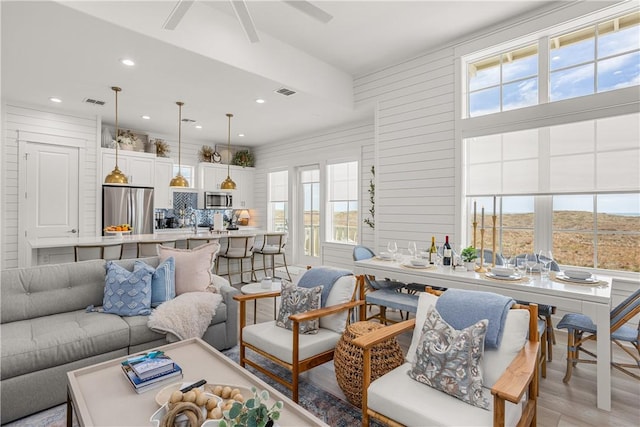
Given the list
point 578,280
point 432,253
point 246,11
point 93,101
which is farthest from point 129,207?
point 578,280

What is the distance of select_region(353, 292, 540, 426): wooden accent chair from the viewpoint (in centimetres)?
146

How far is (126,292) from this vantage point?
2.81 m

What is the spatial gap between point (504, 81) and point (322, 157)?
358 cm

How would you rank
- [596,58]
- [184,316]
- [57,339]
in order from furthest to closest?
1. [596,58]
2. [184,316]
3. [57,339]

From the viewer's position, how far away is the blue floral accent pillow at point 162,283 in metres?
2.97

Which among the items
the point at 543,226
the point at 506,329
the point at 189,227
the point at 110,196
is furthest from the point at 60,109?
the point at 543,226

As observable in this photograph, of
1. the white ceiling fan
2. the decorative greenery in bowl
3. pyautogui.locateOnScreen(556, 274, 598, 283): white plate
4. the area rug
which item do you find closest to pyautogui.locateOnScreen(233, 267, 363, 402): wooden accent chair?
the area rug

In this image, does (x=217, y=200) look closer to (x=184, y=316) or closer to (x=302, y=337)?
(x=184, y=316)

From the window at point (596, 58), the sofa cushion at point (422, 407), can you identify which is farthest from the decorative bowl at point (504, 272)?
the window at point (596, 58)

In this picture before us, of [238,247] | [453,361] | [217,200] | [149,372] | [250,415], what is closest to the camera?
[250,415]

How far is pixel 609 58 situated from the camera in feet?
11.2

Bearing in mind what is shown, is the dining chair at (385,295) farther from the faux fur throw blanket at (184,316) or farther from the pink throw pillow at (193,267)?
the pink throw pillow at (193,267)

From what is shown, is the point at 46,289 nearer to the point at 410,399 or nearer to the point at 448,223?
the point at 410,399

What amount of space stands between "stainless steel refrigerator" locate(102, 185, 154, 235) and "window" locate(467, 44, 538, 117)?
5881 mm
